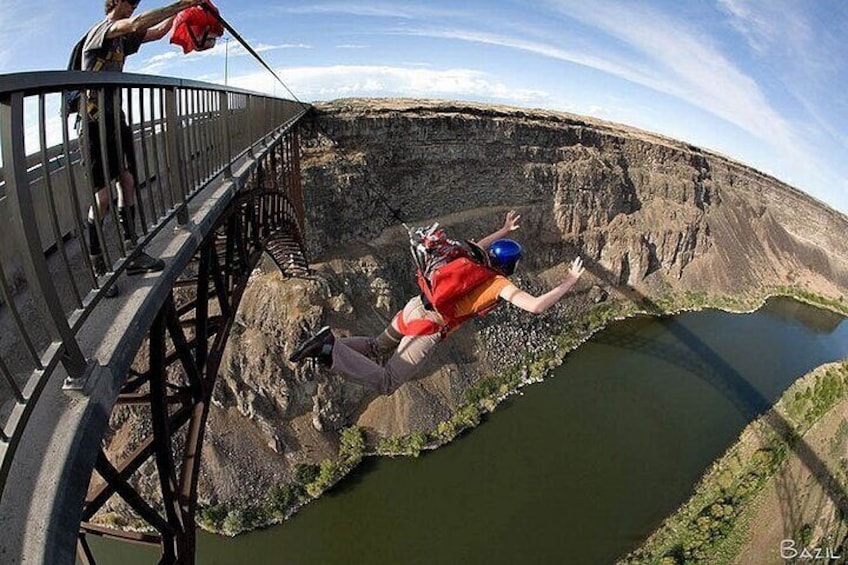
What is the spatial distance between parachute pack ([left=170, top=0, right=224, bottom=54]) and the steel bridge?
0.41 meters

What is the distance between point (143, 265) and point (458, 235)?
26.2 m

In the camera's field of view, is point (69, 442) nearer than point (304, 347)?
Yes

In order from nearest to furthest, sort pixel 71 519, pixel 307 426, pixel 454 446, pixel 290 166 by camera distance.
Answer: pixel 71 519, pixel 290 166, pixel 307 426, pixel 454 446

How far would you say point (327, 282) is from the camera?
21.9 meters

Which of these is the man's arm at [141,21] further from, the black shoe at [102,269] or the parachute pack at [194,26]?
the black shoe at [102,269]

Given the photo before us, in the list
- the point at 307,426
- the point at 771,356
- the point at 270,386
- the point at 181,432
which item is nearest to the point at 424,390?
Answer: the point at 307,426

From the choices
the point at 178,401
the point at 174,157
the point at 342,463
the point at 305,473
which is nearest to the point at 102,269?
the point at 174,157

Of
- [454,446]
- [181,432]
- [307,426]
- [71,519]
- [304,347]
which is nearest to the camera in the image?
[71,519]

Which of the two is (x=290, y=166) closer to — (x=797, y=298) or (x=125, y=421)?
(x=125, y=421)

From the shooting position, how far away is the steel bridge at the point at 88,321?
2135 millimetres

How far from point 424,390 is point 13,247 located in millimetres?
18938

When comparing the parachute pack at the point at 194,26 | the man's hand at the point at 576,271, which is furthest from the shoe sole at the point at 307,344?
the parachute pack at the point at 194,26

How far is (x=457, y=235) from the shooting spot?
29.3 m

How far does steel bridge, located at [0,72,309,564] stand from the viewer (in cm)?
213
